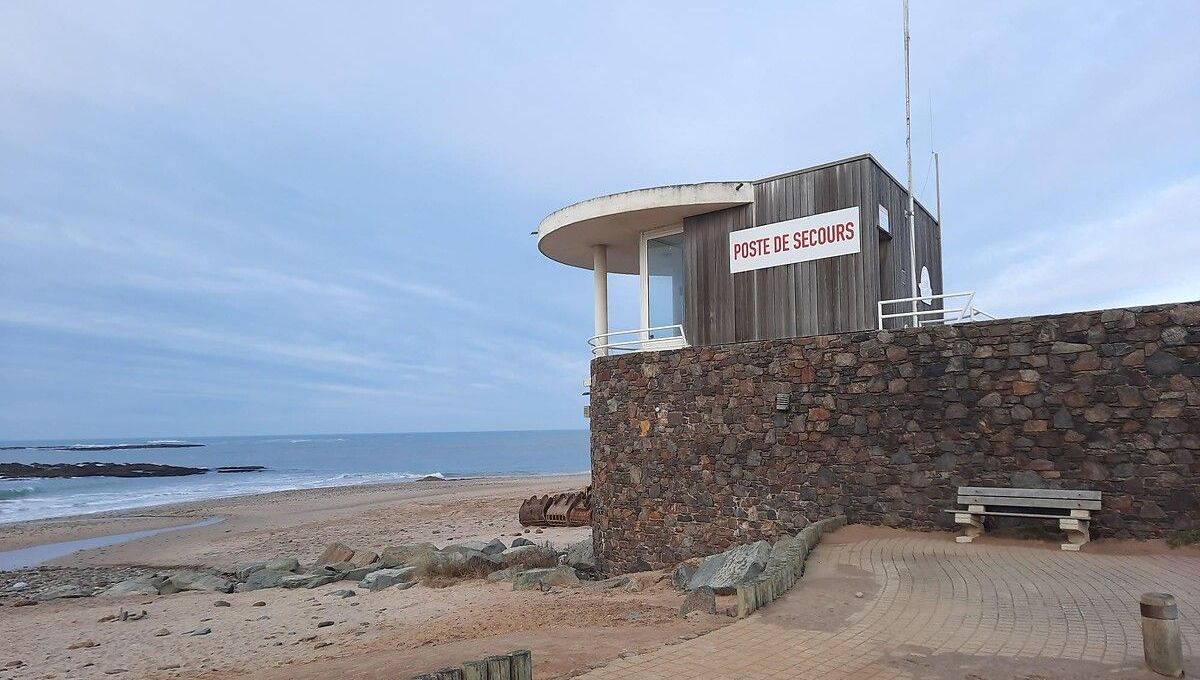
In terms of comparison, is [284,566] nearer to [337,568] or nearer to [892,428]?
[337,568]

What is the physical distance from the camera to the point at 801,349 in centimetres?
1120

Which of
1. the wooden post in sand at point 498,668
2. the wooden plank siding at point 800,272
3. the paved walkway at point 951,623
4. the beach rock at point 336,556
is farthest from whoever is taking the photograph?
the beach rock at point 336,556

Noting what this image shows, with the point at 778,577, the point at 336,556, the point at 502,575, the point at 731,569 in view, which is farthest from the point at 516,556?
the point at 778,577

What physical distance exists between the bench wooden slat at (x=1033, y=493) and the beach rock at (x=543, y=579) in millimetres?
5899

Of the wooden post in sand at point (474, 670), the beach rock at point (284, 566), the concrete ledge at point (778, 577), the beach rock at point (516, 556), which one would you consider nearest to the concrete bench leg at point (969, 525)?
the concrete ledge at point (778, 577)

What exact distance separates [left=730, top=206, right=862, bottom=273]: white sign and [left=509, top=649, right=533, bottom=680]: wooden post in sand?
9396 mm

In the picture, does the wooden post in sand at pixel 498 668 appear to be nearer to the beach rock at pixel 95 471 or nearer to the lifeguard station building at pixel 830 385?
the lifeguard station building at pixel 830 385

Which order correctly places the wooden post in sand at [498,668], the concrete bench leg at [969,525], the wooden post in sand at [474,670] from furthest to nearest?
the concrete bench leg at [969,525]
the wooden post in sand at [498,668]
the wooden post in sand at [474,670]

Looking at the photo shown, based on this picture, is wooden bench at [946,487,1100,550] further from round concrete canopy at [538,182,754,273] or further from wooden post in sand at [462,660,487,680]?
wooden post in sand at [462,660,487,680]

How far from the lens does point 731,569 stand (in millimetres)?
8805

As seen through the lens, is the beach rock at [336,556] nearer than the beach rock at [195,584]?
No

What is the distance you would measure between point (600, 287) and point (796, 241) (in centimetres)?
454

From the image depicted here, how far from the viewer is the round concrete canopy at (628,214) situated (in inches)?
518

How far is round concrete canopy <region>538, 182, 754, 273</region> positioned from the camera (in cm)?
1315
